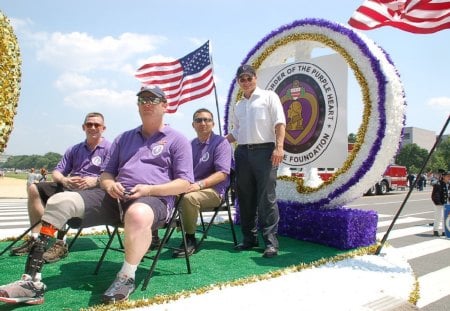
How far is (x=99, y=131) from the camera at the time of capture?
4293mm

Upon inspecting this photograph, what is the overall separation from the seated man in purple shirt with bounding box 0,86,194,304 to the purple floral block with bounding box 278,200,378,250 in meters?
2.46

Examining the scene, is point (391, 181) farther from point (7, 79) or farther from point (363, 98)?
point (7, 79)

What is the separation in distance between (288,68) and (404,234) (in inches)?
166

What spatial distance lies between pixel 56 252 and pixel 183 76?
4484 millimetres

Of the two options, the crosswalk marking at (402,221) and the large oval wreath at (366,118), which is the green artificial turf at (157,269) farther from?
the crosswalk marking at (402,221)

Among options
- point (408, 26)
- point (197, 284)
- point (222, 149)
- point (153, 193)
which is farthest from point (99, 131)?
point (408, 26)

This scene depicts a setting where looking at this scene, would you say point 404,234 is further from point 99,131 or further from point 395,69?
point 99,131

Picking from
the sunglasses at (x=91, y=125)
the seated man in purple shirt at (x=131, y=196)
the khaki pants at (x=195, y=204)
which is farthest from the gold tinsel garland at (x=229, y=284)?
the sunglasses at (x=91, y=125)

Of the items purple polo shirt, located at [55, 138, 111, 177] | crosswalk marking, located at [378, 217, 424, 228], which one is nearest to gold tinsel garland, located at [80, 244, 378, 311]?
purple polo shirt, located at [55, 138, 111, 177]

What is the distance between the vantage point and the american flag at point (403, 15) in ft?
13.8

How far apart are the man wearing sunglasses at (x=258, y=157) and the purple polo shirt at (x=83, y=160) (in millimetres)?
1550

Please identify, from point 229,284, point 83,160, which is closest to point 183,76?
point 83,160

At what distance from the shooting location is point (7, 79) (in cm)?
278

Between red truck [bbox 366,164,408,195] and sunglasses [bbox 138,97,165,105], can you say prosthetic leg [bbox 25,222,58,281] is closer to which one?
sunglasses [bbox 138,97,165,105]
